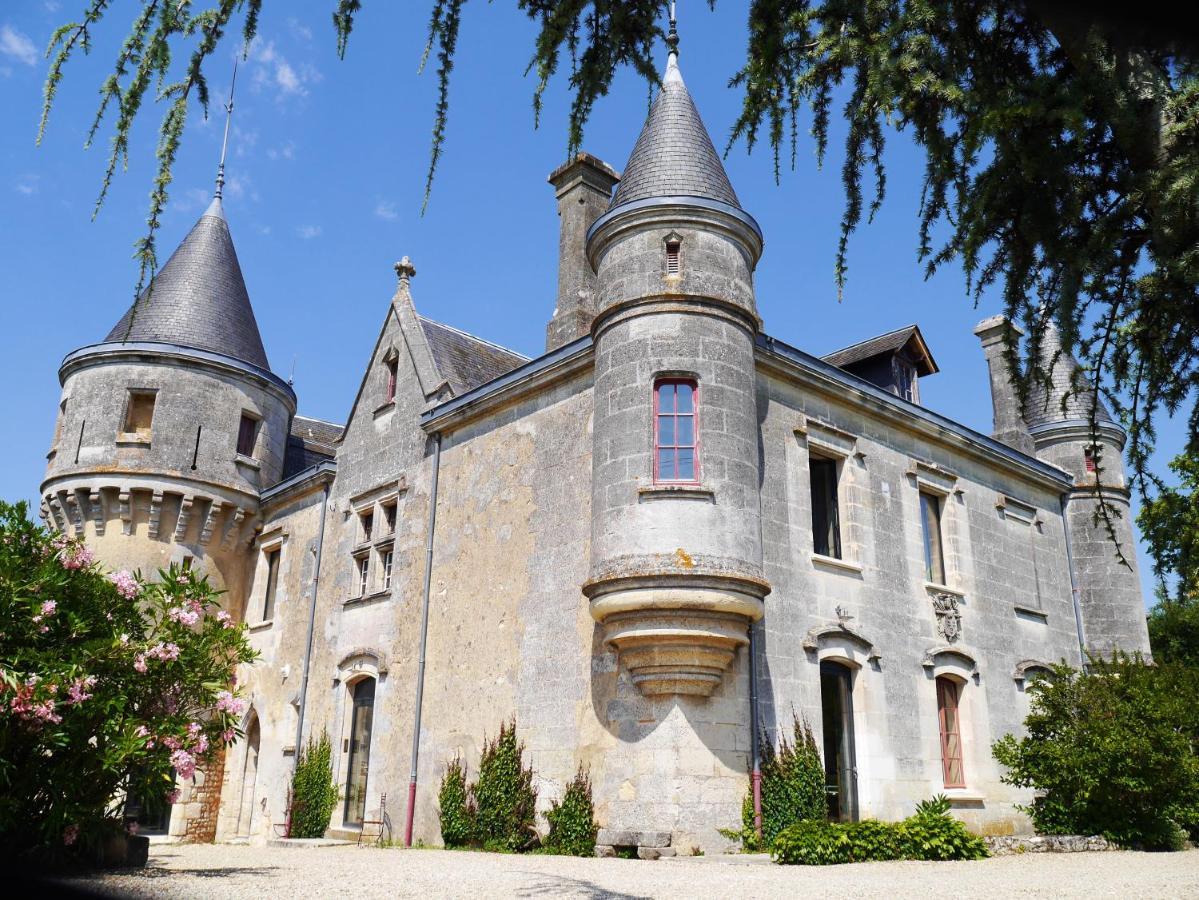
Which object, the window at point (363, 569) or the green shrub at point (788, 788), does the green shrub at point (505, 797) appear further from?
the window at point (363, 569)

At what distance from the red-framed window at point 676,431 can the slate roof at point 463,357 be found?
5.19 metres

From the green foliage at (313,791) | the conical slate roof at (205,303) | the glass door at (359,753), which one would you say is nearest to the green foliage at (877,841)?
the glass door at (359,753)

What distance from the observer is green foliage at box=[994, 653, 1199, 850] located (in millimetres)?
12961

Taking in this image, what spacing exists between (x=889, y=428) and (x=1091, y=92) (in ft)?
Result: 43.5

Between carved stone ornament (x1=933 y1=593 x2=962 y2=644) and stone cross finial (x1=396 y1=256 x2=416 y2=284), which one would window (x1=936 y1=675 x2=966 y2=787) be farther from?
stone cross finial (x1=396 y1=256 x2=416 y2=284)

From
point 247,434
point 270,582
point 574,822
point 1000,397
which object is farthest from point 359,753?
point 1000,397

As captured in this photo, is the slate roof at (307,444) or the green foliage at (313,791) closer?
the green foliage at (313,791)

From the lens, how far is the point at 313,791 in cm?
1678

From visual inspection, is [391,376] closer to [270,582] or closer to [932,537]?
[270,582]

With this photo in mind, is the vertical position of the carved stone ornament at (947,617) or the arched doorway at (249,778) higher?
the carved stone ornament at (947,617)

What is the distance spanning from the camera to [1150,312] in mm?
4090

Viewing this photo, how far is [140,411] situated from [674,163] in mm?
12273

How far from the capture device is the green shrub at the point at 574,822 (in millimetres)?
12125

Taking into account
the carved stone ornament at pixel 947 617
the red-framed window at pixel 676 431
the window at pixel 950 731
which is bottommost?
the window at pixel 950 731
